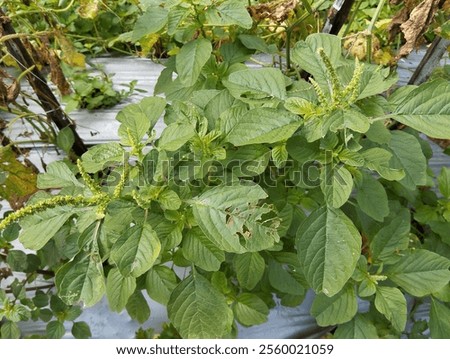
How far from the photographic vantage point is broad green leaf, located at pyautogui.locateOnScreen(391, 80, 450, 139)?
0.78 m

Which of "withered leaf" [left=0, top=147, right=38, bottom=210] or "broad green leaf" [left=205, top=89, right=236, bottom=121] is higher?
"broad green leaf" [left=205, top=89, right=236, bottom=121]

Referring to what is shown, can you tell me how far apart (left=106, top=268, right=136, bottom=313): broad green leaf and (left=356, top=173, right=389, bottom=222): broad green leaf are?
550 mm

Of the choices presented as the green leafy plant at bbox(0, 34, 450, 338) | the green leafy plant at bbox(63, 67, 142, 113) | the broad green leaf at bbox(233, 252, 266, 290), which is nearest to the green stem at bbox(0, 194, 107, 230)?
the green leafy plant at bbox(0, 34, 450, 338)

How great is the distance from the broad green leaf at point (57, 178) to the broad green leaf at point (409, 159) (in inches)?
28.4

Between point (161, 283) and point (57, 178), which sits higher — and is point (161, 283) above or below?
below

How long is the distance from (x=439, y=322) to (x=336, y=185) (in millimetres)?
635

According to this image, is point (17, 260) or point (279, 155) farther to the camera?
point (17, 260)

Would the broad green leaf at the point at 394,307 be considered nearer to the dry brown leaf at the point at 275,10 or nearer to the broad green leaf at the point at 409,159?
the broad green leaf at the point at 409,159

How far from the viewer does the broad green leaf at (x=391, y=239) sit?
42.6 inches

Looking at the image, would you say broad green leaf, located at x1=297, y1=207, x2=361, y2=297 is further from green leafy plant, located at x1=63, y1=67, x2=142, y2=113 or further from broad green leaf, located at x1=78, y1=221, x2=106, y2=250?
green leafy plant, located at x1=63, y1=67, x2=142, y2=113

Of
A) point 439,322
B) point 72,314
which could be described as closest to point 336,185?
point 439,322

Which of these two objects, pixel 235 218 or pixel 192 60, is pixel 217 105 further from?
pixel 235 218

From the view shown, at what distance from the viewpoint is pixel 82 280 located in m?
0.82
